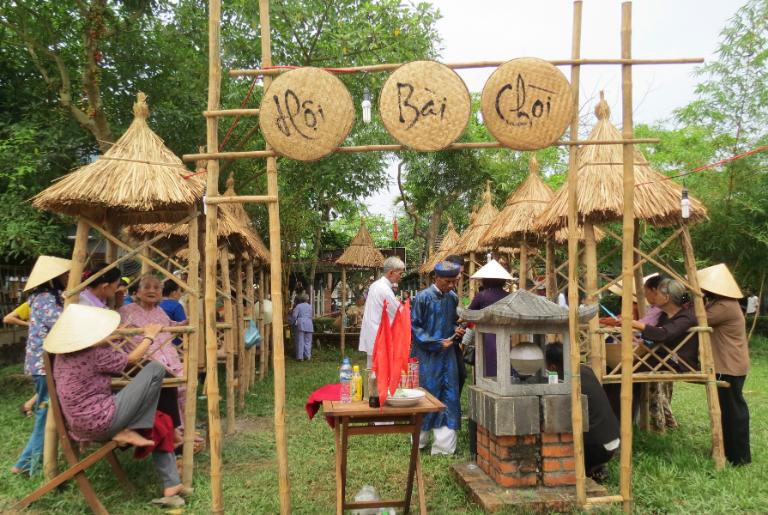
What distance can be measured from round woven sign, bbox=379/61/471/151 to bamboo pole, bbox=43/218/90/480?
3.06 m

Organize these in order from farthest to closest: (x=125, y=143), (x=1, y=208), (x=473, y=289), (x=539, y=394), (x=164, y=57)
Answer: (x=473, y=289)
(x=164, y=57)
(x=1, y=208)
(x=125, y=143)
(x=539, y=394)

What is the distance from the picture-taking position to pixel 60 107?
9.41 m

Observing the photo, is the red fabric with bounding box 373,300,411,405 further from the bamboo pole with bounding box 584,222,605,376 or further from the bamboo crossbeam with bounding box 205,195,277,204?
the bamboo pole with bounding box 584,222,605,376

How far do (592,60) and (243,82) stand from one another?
679 centimetres

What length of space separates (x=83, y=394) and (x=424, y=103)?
3.07m

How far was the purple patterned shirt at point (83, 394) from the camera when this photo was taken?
4020 mm

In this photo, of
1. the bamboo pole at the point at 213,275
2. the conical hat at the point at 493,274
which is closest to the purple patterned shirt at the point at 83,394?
the bamboo pole at the point at 213,275

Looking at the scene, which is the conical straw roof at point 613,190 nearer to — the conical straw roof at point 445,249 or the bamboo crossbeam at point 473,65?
the bamboo crossbeam at point 473,65

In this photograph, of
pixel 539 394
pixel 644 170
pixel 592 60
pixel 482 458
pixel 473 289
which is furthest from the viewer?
pixel 473 289

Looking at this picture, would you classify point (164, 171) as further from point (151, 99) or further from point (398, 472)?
point (151, 99)

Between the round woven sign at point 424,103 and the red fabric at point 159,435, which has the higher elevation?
the round woven sign at point 424,103

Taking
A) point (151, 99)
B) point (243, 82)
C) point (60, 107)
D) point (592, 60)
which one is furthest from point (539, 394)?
point (60, 107)

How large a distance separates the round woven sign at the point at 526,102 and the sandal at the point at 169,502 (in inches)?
141

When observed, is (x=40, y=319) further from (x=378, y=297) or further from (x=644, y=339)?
(x=644, y=339)
